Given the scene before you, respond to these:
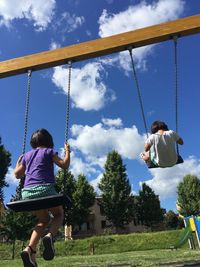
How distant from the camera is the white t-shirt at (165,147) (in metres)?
6.75

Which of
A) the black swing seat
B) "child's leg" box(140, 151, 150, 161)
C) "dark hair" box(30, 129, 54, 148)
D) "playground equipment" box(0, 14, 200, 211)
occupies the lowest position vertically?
the black swing seat

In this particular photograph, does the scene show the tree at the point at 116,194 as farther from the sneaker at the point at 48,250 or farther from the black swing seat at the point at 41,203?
the sneaker at the point at 48,250

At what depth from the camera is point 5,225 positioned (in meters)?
36.8

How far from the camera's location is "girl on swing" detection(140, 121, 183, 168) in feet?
22.2

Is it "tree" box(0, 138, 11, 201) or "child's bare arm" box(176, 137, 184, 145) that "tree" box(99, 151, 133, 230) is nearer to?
"tree" box(0, 138, 11, 201)

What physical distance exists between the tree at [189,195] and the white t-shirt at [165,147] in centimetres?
4562

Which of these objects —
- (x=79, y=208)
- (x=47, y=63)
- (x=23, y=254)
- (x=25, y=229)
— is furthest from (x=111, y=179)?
(x=23, y=254)

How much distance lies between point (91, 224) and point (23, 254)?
5895 centimetres

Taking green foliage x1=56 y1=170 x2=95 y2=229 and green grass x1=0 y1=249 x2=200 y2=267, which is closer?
green grass x1=0 y1=249 x2=200 y2=267

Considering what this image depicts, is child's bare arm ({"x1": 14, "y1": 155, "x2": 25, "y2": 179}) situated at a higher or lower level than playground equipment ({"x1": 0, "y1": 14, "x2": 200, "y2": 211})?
lower

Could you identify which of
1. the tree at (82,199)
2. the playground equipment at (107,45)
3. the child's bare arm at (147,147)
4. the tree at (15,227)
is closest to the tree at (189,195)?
the tree at (82,199)

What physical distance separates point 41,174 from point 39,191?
0.78ft

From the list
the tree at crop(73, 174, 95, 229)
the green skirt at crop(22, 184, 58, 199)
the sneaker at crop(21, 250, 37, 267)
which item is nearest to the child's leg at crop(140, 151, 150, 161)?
the green skirt at crop(22, 184, 58, 199)

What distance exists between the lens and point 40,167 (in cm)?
497
